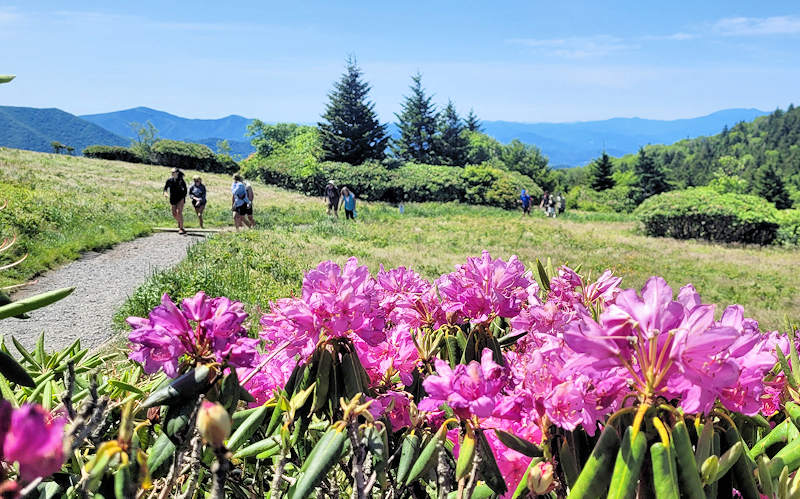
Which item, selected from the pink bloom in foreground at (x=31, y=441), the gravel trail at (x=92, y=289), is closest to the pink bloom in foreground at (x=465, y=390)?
the pink bloom in foreground at (x=31, y=441)

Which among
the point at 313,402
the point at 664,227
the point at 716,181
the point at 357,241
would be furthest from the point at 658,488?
the point at 716,181

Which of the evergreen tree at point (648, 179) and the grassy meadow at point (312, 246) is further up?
the evergreen tree at point (648, 179)

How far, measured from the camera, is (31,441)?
1.46 feet

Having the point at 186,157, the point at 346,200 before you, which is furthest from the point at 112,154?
the point at 346,200

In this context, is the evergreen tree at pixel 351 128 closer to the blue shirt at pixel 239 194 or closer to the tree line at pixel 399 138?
the tree line at pixel 399 138

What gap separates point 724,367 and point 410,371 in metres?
0.73

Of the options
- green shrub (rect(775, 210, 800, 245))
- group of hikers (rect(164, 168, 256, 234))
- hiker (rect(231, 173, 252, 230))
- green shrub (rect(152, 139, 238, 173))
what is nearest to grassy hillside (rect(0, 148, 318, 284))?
group of hikers (rect(164, 168, 256, 234))

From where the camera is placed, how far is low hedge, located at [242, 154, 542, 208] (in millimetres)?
27188

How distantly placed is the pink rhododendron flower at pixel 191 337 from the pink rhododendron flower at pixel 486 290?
0.55 meters

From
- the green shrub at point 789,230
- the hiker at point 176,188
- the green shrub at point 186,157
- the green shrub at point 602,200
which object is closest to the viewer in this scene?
the hiker at point 176,188

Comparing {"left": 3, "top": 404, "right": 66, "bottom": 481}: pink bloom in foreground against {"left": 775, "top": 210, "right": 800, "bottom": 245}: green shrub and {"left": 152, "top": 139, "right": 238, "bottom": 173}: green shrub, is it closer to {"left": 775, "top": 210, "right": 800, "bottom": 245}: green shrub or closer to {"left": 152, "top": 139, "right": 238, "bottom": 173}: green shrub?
{"left": 775, "top": 210, "right": 800, "bottom": 245}: green shrub

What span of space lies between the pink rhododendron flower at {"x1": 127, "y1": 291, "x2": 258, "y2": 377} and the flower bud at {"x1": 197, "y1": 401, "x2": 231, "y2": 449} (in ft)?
1.33

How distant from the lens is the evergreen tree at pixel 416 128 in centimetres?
4166

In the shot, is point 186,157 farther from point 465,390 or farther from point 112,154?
point 465,390
